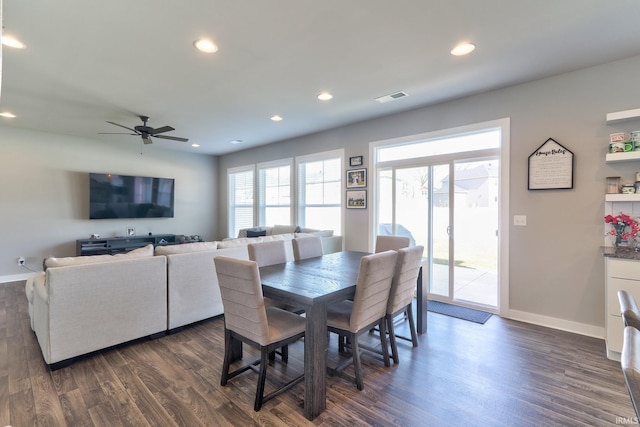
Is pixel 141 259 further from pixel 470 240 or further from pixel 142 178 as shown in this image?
pixel 142 178

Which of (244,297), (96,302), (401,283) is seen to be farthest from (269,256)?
(96,302)

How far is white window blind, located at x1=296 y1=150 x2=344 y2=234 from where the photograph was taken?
536 cm

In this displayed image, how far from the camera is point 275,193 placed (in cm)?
660

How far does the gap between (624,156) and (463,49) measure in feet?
5.84

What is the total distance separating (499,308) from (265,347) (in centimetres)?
303

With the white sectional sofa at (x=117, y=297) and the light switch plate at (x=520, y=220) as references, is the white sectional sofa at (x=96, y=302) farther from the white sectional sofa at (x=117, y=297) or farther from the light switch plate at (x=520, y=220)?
the light switch plate at (x=520, y=220)

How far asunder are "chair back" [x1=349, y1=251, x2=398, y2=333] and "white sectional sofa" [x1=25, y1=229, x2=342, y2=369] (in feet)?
6.37

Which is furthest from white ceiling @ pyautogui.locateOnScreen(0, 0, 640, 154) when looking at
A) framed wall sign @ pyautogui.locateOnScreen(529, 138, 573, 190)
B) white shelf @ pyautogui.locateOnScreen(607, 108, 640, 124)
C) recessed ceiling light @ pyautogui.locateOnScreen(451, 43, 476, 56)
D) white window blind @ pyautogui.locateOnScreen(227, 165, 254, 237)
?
white window blind @ pyautogui.locateOnScreen(227, 165, 254, 237)

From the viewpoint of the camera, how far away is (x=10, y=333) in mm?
3086

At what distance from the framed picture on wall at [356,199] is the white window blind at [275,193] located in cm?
161

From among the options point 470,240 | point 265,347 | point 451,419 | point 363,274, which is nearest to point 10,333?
point 265,347

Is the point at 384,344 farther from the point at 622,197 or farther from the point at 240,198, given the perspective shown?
the point at 240,198

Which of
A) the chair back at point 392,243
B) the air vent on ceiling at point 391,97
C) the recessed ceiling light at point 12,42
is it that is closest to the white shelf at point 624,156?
the chair back at point 392,243

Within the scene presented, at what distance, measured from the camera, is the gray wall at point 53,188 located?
16.9ft
